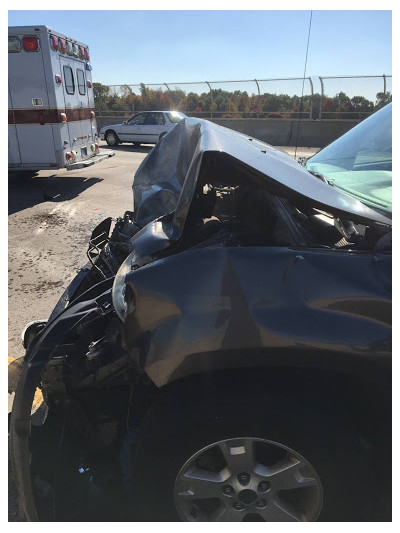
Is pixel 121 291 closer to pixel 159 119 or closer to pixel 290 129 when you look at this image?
pixel 159 119

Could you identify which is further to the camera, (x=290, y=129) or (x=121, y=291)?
(x=290, y=129)

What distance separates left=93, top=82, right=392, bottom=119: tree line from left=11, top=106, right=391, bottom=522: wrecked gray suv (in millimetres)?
16002

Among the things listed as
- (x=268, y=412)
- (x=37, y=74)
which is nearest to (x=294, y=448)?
(x=268, y=412)

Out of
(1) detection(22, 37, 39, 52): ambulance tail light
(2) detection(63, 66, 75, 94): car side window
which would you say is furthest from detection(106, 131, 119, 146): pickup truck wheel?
(1) detection(22, 37, 39, 52): ambulance tail light

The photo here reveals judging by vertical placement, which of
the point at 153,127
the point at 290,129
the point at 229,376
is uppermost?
the point at 153,127

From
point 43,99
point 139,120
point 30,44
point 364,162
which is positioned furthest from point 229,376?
point 139,120

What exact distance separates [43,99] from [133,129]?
9.38 metres

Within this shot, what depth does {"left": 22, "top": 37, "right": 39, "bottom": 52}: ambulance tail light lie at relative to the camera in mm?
8414

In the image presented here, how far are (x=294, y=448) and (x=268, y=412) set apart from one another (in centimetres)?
19

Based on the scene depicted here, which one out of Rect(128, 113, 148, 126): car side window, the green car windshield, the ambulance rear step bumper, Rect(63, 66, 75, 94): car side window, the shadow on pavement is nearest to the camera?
the green car windshield

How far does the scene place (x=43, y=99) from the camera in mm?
8945

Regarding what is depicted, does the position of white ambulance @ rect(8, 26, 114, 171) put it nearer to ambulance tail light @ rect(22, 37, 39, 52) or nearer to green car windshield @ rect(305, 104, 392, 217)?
ambulance tail light @ rect(22, 37, 39, 52)

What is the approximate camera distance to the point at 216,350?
5.07 feet

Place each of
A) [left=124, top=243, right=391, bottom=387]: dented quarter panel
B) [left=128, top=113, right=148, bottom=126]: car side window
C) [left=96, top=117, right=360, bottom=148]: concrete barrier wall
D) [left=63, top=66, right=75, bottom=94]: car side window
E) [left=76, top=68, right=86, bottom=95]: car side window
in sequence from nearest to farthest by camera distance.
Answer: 1. [left=124, top=243, right=391, bottom=387]: dented quarter panel
2. [left=63, top=66, right=75, bottom=94]: car side window
3. [left=76, top=68, right=86, bottom=95]: car side window
4. [left=128, top=113, right=148, bottom=126]: car side window
5. [left=96, top=117, right=360, bottom=148]: concrete barrier wall
